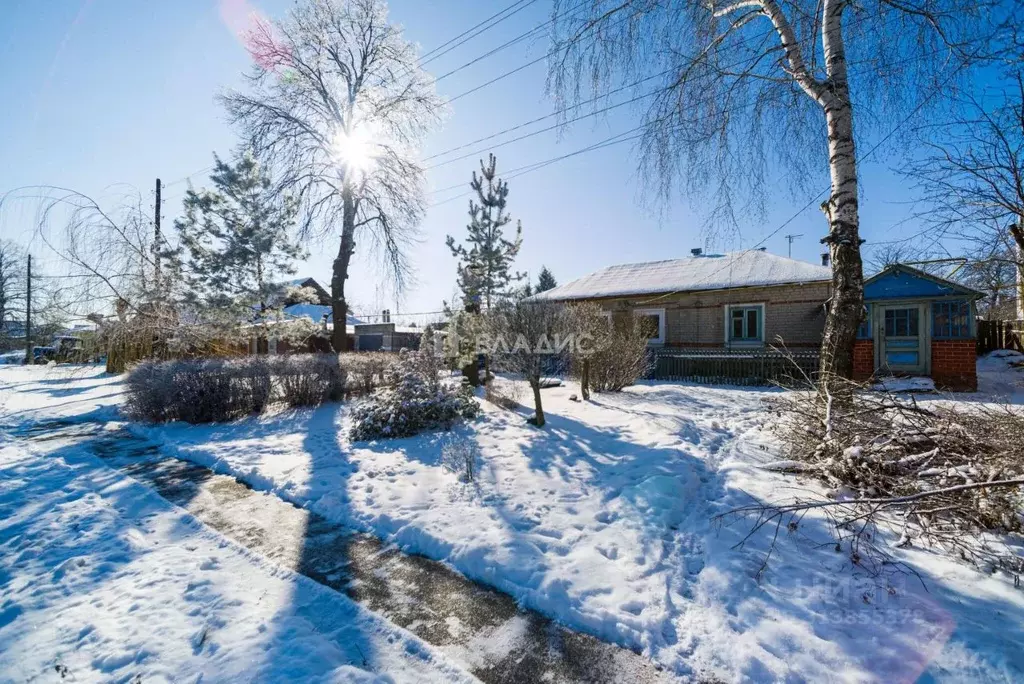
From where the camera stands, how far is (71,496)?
15.0 feet

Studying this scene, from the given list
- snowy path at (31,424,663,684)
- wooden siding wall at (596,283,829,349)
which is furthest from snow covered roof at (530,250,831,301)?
snowy path at (31,424,663,684)

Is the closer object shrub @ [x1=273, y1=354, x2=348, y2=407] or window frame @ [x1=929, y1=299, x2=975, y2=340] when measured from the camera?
shrub @ [x1=273, y1=354, x2=348, y2=407]

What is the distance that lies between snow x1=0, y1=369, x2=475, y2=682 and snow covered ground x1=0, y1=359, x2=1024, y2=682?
2.98ft

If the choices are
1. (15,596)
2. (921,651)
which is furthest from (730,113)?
(15,596)

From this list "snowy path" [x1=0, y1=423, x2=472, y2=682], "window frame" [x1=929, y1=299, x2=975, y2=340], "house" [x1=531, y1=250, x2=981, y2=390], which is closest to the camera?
"snowy path" [x1=0, y1=423, x2=472, y2=682]

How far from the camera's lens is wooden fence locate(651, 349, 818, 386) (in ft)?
42.4

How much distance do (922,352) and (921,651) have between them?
14012mm

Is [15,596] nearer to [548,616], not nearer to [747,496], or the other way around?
[548,616]

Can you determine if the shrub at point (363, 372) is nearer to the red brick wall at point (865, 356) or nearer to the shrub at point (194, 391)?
the shrub at point (194, 391)

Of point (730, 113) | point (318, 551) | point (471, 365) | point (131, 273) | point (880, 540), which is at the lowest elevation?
point (318, 551)

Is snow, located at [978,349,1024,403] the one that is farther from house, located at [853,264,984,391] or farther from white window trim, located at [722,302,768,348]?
white window trim, located at [722,302,768,348]

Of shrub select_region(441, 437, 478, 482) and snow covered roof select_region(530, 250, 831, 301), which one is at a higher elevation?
snow covered roof select_region(530, 250, 831, 301)

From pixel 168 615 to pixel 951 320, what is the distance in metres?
17.1

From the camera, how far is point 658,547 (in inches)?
128
